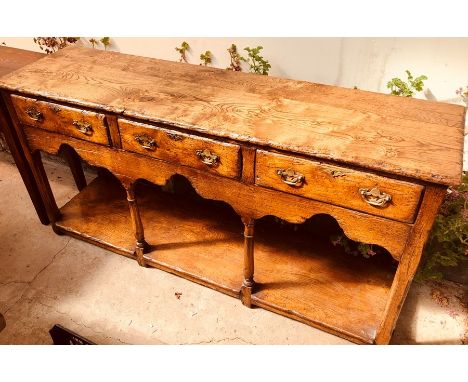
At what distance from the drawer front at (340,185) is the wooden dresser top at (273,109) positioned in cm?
6

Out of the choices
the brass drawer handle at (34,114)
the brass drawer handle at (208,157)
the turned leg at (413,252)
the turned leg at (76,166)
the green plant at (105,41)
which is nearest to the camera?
the turned leg at (413,252)

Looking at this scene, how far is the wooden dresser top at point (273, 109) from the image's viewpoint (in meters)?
1.47

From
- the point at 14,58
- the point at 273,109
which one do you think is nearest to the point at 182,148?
the point at 273,109

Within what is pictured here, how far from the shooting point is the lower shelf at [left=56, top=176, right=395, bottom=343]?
2.12 metres

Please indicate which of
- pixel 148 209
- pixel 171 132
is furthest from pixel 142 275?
pixel 171 132

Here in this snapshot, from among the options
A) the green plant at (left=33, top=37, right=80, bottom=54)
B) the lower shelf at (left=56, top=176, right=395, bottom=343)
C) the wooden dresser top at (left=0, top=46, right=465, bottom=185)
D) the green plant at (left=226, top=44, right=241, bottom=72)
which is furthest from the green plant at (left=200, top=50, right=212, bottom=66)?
the green plant at (left=33, top=37, right=80, bottom=54)

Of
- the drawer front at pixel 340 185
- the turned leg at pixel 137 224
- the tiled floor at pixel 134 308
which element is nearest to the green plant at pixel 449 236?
the tiled floor at pixel 134 308

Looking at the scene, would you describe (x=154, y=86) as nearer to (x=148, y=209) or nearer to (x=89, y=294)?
(x=148, y=209)

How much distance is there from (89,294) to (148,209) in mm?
663

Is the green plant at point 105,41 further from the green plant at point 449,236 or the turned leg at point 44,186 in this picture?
the green plant at point 449,236

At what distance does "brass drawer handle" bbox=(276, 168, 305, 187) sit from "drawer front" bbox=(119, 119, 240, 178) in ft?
0.62

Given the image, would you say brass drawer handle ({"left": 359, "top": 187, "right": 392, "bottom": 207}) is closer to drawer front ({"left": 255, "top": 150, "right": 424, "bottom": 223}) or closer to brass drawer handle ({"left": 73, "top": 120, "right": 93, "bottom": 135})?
drawer front ({"left": 255, "top": 150, "right": 424, "bottom": 223})

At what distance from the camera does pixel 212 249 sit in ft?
8.00

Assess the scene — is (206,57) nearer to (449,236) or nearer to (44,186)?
(44,186)
